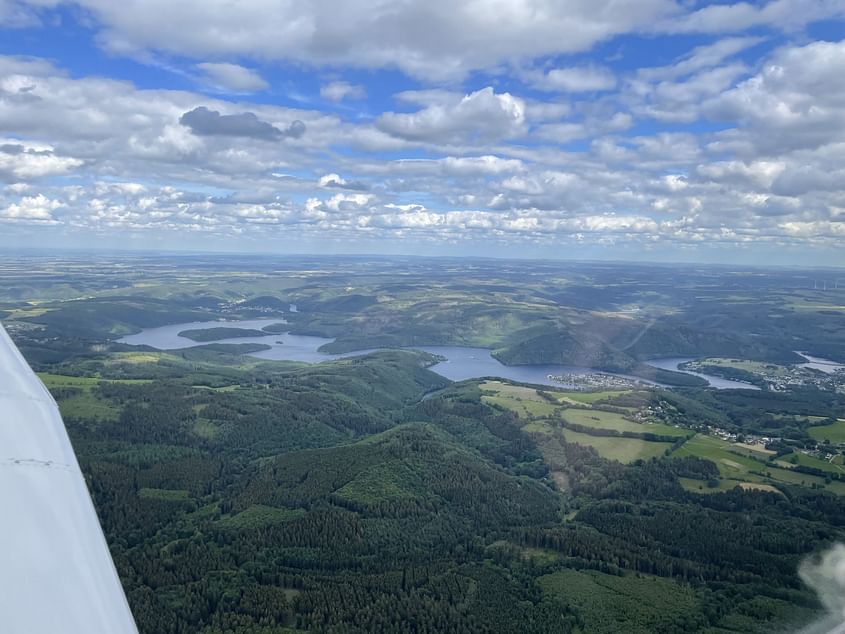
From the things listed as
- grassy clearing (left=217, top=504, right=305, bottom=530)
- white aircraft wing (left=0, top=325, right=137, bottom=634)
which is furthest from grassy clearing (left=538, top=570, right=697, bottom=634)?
white aircraft wing (left=0, top=325, right=137, bottom=634)

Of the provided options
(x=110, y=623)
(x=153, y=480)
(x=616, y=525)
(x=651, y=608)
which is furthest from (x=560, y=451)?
(x=110, y=623)

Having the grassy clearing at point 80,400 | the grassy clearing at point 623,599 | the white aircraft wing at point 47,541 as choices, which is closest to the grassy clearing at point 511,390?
the grassy clearing at point 623,599

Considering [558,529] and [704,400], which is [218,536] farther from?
[704,400]

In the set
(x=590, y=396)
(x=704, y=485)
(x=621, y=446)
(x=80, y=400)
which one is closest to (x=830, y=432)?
(x=590, y=396)

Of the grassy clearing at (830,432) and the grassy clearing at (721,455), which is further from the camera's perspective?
the grassy clearing at (830,432)

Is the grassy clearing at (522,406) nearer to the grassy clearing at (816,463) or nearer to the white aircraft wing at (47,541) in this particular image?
the grassy clearing at (816,463)
